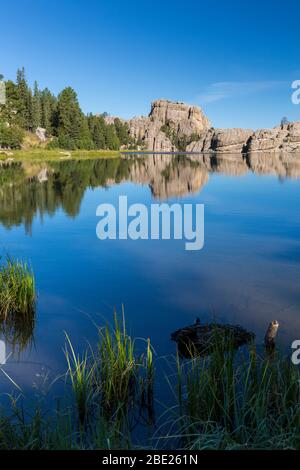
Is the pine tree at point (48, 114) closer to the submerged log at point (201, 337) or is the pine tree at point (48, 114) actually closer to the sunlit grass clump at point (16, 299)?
the sunlit grass clump at point (16, 299)

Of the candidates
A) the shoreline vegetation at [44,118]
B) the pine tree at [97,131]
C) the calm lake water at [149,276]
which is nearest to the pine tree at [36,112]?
the shoreline vegetation at [44,118]

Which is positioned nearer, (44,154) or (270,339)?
(270,339)

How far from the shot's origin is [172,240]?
21109 mm

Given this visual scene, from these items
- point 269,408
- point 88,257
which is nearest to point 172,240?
point 88,257

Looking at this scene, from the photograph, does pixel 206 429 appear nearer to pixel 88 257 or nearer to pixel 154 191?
pixel 88 257

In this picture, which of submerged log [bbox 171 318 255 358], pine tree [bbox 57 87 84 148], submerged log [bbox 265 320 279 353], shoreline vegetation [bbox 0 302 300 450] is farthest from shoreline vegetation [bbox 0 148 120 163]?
shoreline vegetation [bbox 0 302 300 450]

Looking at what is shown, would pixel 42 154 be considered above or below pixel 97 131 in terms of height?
below

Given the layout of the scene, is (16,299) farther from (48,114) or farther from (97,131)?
(97,131)

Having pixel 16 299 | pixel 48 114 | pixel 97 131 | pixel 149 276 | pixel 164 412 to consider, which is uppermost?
pixel 48 114

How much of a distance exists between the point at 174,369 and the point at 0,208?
25.1 metres

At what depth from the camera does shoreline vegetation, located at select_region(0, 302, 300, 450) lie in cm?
528

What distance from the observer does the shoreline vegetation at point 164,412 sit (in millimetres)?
5285

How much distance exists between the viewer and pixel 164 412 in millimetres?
6406

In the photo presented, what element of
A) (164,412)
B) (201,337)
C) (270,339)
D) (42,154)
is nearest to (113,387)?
(164,412)
